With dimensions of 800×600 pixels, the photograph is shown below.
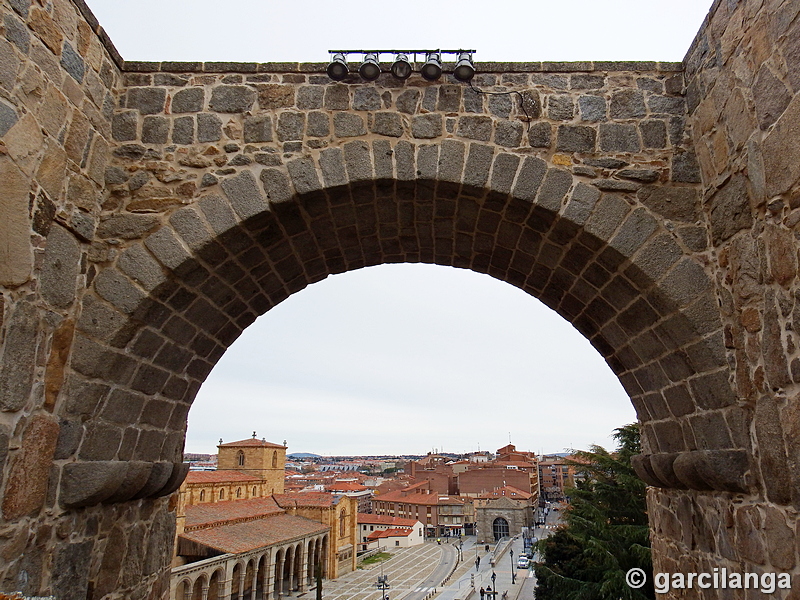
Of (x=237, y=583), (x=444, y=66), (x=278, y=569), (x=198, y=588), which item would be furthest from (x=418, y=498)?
(x=444, y=66)

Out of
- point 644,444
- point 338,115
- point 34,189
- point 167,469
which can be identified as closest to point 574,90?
point 338,115

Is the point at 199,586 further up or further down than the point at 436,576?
further up

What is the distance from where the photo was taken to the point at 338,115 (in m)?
3.80

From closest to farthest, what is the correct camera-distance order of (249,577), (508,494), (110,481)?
1. (110,481)
2. (249,577)
3. (508,494)

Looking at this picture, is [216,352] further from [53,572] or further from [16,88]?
[16,88]

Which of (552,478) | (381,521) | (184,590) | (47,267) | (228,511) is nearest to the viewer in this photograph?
(47,267)

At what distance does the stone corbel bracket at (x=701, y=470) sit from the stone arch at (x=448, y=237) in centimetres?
1

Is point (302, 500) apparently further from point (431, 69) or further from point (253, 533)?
point (431, 69)

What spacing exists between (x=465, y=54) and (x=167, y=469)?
375 centimetres

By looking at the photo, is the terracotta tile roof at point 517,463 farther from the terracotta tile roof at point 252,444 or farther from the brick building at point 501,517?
the terracotta tile roof at point 252,444

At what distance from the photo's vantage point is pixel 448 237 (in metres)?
4.29

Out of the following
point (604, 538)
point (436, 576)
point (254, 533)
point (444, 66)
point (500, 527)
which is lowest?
point (436, 576)

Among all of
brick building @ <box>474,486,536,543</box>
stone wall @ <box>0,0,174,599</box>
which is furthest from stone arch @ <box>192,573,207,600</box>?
brick building @ <box>474,486,536,543</box>

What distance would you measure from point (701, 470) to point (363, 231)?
110 inches
